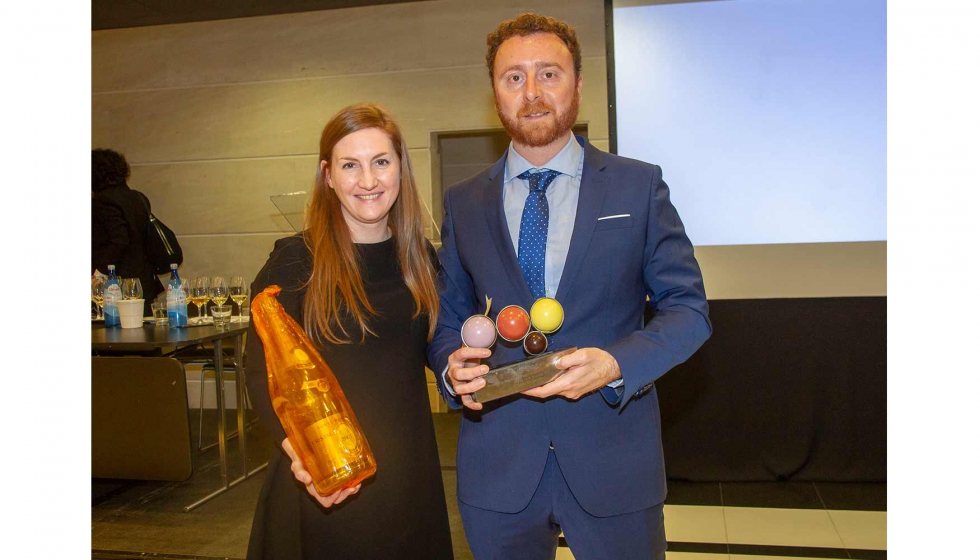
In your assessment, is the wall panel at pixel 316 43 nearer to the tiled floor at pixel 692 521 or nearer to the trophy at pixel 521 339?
the tiled floor at pixel 692 521

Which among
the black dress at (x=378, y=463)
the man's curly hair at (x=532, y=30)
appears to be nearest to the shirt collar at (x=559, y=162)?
the man's curly hair at (x=532, y=30)

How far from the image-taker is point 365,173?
164 centimetres

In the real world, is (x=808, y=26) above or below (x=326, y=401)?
above

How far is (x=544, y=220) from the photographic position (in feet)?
5.17

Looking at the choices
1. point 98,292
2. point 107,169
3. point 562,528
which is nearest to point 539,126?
point 562,528

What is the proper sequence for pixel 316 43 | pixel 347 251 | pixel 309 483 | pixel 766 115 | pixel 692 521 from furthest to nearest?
pixel 316 43 < pixel 766 115 < pixel 692 521 < pixel 347 251 < pixel 309 483

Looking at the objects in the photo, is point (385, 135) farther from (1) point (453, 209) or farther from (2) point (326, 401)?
(2) point (326, 401)

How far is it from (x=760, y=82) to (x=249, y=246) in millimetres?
4110

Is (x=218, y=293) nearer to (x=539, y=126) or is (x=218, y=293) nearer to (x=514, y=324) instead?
(x=539, y=126)

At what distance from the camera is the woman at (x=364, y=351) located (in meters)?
1.61

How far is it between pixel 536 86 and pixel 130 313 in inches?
127

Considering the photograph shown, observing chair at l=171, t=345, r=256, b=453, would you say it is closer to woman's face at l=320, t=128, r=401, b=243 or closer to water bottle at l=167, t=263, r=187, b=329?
water bottle at l=167, t=263, r=187, b=329
